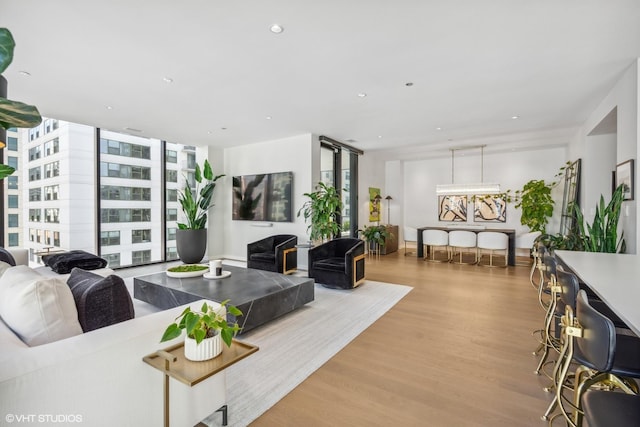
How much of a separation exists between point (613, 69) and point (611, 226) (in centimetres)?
175

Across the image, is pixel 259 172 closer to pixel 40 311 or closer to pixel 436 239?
pixel 436 239

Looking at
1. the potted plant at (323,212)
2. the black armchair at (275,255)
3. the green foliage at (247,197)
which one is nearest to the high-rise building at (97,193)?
the green foliage at (247,197)

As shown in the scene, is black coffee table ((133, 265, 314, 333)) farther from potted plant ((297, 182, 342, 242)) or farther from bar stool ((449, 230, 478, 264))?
bar stool ((449, 230, 478, 264))

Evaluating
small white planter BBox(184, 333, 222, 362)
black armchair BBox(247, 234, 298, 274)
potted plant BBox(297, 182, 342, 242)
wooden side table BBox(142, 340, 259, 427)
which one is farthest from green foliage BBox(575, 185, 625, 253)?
black armchair BBox(247, 234, 298, 274)

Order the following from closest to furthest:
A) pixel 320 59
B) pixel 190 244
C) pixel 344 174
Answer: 1. pixel 320 59
2. pixel 190 244
3. pixel 344 174

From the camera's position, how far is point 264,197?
22.6ft

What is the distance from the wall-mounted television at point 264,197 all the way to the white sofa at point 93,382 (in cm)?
495

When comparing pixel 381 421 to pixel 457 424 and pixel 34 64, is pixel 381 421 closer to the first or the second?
pixel 457 424

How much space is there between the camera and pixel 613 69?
3334 mm

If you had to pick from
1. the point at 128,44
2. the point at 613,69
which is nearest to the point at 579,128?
the point at 613,69

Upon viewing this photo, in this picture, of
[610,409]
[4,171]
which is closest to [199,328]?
[4,171]

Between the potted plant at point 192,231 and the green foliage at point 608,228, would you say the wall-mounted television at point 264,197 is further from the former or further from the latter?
the green foliage at point 608,228

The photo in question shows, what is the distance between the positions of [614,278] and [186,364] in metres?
2.57

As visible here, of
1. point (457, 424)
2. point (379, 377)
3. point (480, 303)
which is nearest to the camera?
point (457, 424)
